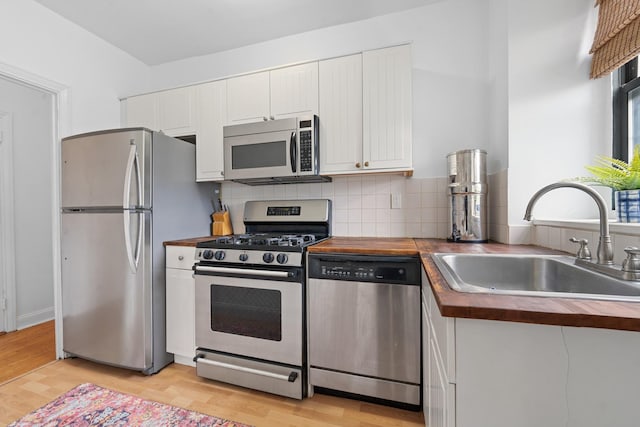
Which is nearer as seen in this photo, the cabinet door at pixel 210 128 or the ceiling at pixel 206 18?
the ceiling at pixel 206 18

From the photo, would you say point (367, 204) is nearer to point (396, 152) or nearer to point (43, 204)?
point (396, 152)

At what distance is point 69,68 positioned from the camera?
2.24 meters

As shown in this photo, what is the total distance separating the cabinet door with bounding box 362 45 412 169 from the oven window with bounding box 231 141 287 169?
0.61 m

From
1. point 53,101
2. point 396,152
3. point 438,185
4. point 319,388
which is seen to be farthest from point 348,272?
point 53,101

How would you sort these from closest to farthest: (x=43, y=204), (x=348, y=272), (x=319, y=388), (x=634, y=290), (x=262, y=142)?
(x=634, y=290)
(x=348, y=272)
(x=319, y=388)
(x=262, y=142)
(x=43, y=204)

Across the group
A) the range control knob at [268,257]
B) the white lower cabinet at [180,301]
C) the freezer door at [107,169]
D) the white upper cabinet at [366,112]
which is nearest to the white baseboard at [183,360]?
the white lower cabinet at [180,301]

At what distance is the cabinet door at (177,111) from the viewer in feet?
7.63

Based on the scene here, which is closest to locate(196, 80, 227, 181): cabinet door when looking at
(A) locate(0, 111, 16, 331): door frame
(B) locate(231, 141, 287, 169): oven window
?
(B) locate(231, 141, 287, 169): oven window

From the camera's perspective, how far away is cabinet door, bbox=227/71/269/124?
214 cm

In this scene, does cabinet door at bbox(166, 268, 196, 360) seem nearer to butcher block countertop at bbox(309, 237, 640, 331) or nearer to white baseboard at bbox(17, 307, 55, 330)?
butcher block countertop at bbox(309, 237, 640, 331)

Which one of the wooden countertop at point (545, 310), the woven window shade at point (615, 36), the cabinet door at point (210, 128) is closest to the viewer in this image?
the wooden countertop at point (545, 310)

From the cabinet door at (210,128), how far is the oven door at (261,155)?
5.7 inches

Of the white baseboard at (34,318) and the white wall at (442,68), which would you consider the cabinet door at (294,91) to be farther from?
the white baseboard at (34,318)

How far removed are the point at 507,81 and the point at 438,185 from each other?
29.8 inches
